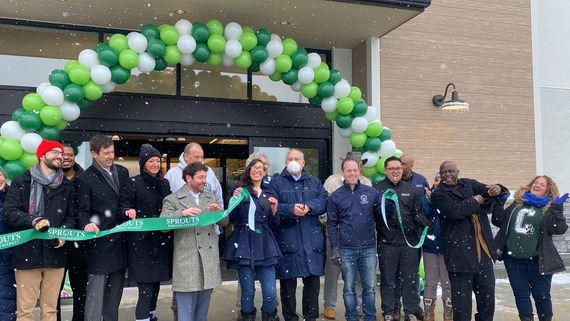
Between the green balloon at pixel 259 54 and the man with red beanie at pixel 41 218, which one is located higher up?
the green balloon at pixel 259 54

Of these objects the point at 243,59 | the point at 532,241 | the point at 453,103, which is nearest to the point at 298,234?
the point at 532,241

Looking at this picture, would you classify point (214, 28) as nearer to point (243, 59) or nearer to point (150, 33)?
point (243, 59)

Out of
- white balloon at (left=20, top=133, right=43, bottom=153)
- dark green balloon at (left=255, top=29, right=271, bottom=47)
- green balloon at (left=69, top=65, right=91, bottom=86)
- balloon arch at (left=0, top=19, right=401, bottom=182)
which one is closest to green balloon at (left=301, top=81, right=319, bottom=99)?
balloon arch at (left=0, top=19, right=401, bottom=182)

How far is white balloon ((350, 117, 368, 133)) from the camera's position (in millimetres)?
7566

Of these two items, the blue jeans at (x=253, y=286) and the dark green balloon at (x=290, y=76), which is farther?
the dark green balloon at (x=290, y=76)

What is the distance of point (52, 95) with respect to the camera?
633 centimetres

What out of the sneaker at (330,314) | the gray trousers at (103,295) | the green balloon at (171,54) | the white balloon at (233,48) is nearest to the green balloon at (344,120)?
the white balloon at (233,48)

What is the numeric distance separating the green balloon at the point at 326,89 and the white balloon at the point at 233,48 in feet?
4.20

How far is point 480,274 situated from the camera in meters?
5.29

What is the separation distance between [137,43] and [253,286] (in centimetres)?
354

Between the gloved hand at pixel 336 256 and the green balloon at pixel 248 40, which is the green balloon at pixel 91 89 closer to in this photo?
the green balloon at pixel 248 40

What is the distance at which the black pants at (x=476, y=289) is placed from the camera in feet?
17.4

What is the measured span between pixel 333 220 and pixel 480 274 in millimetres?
1568

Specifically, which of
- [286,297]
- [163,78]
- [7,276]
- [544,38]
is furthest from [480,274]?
[544,38]
